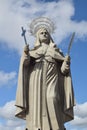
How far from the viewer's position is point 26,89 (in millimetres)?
18109

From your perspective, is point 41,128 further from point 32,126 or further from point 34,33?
point 34,33

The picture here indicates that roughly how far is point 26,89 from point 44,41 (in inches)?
91.3

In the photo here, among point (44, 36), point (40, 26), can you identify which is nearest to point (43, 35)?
point (44, 36)

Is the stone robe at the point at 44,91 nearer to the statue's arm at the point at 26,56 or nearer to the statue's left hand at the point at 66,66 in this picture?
the statue's arm at the point at 26,56

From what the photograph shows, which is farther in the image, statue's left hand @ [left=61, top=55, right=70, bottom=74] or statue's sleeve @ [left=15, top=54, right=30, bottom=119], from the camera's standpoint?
statue's left hand @ [left=61, top=55, right=70, bottom=74]

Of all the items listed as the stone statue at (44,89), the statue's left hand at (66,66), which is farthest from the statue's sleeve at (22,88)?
the statue's left hand at (66,66)

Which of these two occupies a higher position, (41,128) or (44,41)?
(44,41)

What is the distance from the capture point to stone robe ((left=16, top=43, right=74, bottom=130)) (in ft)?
57.4

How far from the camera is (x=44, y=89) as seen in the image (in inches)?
706

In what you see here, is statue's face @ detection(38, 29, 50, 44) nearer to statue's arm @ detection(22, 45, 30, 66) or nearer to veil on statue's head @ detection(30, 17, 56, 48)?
veil on statue's head @ detection(30, 17, 56, 48)

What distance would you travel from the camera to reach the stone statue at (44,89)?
17500 millimetres

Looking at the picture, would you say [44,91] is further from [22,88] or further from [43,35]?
[43,35]

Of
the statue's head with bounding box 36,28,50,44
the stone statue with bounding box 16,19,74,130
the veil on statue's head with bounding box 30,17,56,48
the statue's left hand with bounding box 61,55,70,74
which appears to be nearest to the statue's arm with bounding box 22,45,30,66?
the stone statue with bounding box 16,19,74,130

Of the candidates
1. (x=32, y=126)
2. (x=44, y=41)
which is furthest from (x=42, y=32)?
(x=32, y=126)
